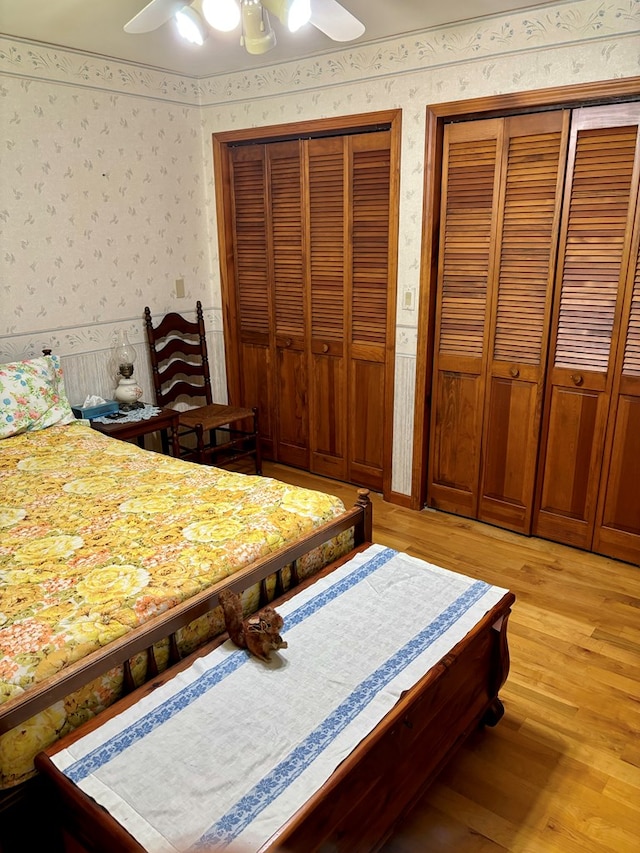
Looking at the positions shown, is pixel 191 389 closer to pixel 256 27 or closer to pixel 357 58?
pixel 357 58

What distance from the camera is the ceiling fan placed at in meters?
2.02

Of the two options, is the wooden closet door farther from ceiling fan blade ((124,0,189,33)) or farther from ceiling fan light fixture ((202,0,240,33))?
ceiling fan blade ((124,0,189,33))

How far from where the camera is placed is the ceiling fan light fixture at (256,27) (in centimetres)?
208

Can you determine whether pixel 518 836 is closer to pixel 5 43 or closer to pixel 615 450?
pixel 615 450

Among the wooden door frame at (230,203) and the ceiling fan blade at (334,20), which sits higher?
the ceiling fan blade at (334,20)

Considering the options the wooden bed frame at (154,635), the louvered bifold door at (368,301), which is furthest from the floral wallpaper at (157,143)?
the wooden bed frame at (154,635)

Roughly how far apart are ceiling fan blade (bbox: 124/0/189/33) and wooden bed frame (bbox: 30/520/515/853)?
193 cm

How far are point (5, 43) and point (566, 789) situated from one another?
3829mm

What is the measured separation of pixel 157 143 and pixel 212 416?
5.50 feet

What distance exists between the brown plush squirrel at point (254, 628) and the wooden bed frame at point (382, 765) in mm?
90

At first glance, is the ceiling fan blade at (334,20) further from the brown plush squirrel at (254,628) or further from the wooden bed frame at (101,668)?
the brown plush squirrel at (254,628)

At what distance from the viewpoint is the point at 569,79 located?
2.75 metres

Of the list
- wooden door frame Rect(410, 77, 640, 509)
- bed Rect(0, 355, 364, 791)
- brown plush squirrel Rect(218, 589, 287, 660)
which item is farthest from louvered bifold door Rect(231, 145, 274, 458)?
brown plush squirrel Rect(218, 589, 287, 660)

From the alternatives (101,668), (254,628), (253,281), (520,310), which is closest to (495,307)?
(520,310)
